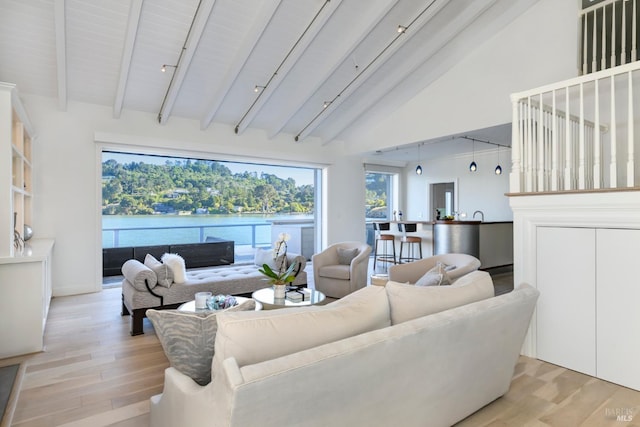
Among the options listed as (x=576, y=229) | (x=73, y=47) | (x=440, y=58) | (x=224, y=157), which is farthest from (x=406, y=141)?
(x=73, y=47)

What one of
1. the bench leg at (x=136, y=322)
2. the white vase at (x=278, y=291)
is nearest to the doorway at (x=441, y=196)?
the white vase at (x=278, y=291)

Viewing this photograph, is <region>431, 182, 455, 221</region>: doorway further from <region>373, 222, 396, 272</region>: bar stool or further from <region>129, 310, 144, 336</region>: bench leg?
<region>129, 310, 144, 336</region>: bench leg

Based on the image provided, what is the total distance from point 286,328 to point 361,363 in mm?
321

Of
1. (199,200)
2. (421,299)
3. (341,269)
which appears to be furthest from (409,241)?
(421,299)

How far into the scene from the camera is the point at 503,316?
1.99 m

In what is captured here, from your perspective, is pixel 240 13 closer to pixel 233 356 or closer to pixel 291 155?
pixel 291 155

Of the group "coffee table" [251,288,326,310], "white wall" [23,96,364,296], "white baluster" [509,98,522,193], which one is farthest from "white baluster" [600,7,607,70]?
"white wall" [23,96,364,296]

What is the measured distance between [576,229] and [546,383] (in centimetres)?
121

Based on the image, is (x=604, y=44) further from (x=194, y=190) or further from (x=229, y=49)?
(x=194, y=190)

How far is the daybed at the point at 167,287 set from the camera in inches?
138

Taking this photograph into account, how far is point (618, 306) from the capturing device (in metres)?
2.57

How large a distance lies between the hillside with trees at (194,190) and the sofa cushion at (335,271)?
3348 millimetres

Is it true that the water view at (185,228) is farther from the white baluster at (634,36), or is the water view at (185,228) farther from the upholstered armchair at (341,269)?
the white baluster at (634,36)

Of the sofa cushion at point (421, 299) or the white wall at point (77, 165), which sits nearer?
the sofa cushion at point (421, 299)
